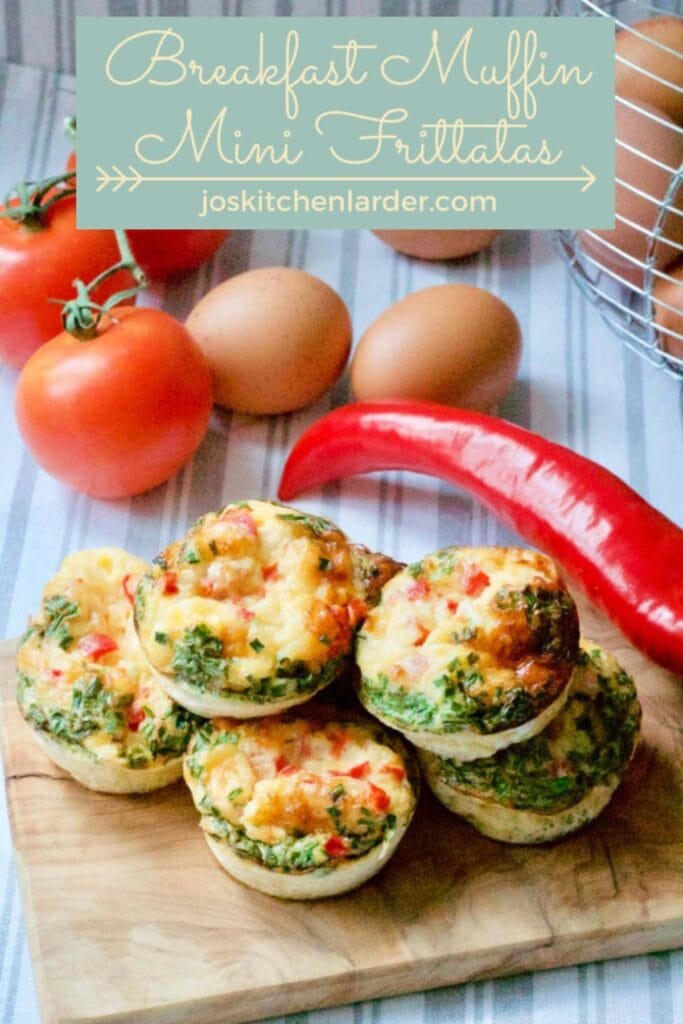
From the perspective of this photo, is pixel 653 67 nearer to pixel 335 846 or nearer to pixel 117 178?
pixel 117 178

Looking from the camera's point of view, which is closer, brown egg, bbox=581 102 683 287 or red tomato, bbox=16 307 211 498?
red tomato, bbox=16 307 211 498

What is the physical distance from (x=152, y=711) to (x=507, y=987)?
0.45 metres

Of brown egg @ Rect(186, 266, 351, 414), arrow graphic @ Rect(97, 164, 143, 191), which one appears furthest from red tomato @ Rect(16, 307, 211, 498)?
arrow graphic @ Rect(97, 164, 143, 191)

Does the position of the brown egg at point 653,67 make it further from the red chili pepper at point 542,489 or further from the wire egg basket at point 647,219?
the red chili pepper at point 542,489

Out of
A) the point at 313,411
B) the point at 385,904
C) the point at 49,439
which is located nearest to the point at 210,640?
the point at 385,904

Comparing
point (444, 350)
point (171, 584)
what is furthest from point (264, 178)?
point (171, 584)

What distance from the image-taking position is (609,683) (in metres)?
1.28

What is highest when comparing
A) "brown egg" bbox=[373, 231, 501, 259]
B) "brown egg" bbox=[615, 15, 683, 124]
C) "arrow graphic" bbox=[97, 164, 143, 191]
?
"brown egg" bbox=[615, 15, 683, 124]

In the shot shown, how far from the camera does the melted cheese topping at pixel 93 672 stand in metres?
1.25

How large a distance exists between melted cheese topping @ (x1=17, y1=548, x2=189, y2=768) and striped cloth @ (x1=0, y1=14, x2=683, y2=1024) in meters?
0.26

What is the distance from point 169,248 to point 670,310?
75 centimetres

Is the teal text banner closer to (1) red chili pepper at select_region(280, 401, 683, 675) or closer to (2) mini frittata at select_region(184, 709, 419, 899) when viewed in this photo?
(1) red chili pepper at select_region(280, 401, 683, 675)

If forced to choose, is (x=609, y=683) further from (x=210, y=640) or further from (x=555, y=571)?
(x=210, y=640)

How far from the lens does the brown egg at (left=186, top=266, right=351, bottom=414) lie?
5.68 feet
